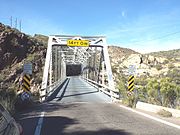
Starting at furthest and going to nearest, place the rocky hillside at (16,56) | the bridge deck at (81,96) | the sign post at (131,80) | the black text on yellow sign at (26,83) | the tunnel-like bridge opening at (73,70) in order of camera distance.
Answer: the tunnel-like bridge opening at (73,70)
the rocky hillside at (16,56)
the bridge deck at (81,96)
the black text on yellow sign at (26,83)
the sign post at (131,80)

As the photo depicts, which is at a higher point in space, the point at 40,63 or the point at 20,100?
the point at 40,63

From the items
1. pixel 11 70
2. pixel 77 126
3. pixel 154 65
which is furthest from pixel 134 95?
pixel 154 65

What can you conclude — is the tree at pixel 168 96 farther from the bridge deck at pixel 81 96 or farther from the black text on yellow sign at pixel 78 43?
the black text on yellow sign at pixel 78 43

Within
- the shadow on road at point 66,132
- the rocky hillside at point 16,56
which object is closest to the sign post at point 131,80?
the shadow on road at point 66,132

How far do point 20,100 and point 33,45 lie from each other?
6167 centimetres

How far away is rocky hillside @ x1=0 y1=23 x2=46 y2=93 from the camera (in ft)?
209

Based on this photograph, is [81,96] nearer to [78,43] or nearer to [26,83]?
[78,43]

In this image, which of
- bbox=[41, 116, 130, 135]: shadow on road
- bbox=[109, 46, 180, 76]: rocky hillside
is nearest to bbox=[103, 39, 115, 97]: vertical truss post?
bbox=[41, 116, 130, 135]: shadow on road

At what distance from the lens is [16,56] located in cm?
7012

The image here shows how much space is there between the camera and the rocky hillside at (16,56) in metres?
63.8

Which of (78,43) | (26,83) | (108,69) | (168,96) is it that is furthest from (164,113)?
(78,43)

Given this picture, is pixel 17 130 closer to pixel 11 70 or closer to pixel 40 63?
pixel 11 70

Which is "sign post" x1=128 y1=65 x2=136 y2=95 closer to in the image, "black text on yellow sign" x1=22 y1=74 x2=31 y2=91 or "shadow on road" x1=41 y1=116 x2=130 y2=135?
"black text on yellow sign" x1=22 y1=74 x2=31 y2=91

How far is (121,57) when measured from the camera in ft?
383
